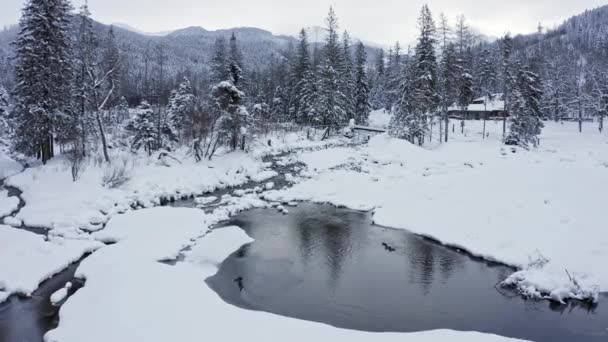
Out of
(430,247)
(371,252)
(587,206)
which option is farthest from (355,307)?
(587,206)

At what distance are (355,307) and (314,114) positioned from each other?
3826 centimetres

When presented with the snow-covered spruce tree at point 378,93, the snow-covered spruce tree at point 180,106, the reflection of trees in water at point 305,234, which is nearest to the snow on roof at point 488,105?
the snow-covered spruce tree at point 378,93

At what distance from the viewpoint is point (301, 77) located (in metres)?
52.3

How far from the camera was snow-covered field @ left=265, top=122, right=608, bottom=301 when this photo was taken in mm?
12383

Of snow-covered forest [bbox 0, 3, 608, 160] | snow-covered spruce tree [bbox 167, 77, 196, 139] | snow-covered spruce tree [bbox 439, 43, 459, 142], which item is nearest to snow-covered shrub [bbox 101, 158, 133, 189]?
snow-covered forest [bbox 0, 3, 608, 160]

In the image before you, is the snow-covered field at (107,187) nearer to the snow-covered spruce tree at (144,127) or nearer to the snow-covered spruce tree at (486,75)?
the snow-covered spruce tree at (144,127)

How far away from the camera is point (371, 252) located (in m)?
14.8

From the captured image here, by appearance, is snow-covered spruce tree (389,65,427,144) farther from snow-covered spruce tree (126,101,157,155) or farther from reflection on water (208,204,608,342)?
reflection on water (208,204,608,342)

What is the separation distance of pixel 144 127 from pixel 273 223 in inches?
766

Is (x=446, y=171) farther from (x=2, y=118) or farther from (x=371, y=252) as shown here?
(x=2, y=118)

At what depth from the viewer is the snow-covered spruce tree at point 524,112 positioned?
37.8 meters

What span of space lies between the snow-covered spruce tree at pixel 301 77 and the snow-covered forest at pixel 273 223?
10383 mm

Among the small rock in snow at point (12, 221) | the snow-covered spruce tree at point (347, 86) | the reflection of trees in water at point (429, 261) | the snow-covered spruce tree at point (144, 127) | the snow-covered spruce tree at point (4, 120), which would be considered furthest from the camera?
the snow-covered spruce tree at point (347, 86)

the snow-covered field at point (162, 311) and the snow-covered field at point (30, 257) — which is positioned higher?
the snow-covered field at point (30, 257)
